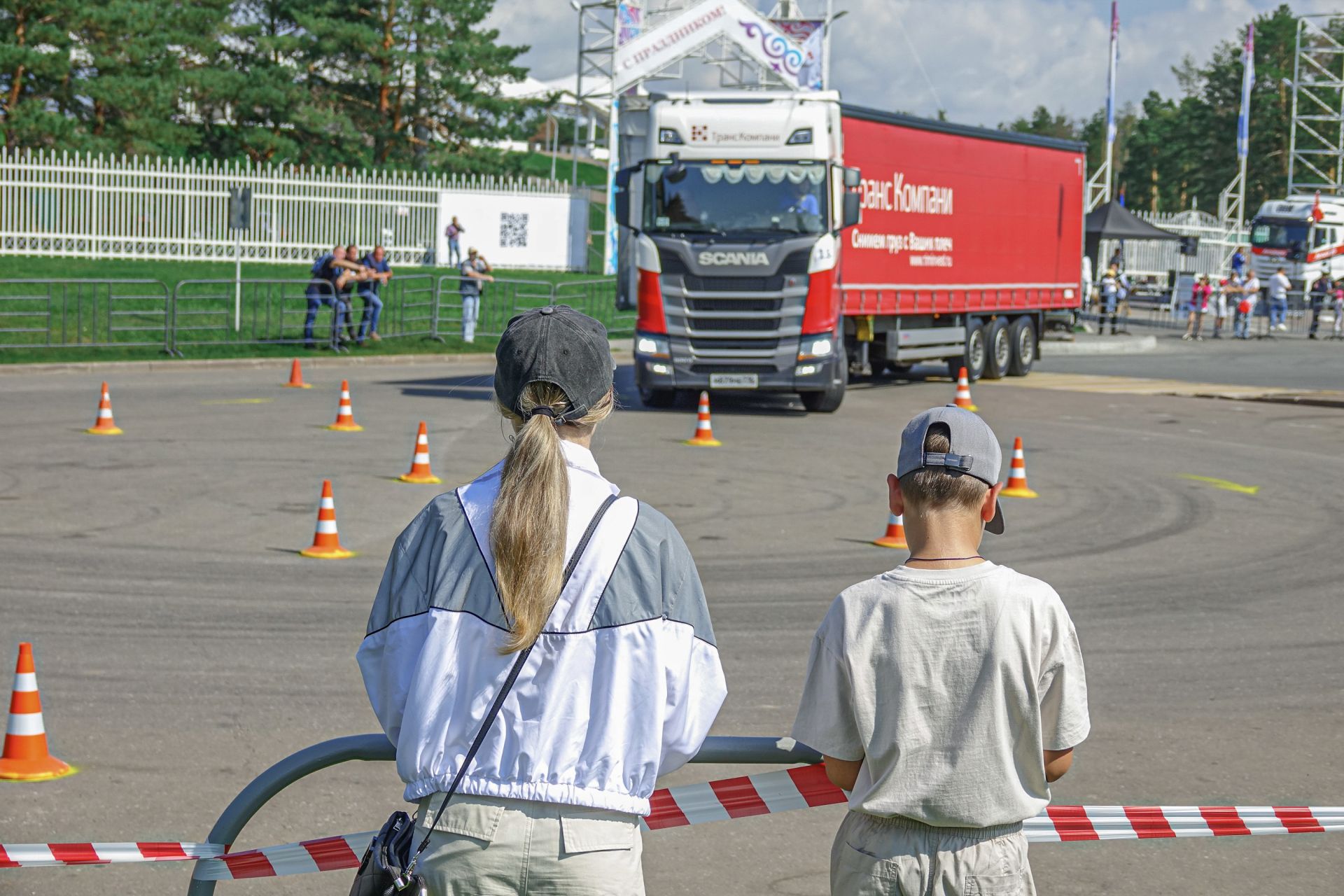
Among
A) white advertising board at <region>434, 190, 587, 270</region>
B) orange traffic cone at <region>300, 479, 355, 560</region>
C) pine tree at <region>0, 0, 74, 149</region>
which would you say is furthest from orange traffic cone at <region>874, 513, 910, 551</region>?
pine tree at <region>0, 0, 74, 149</region>

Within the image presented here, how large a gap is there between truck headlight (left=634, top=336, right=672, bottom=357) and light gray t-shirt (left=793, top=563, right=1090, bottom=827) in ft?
56.3

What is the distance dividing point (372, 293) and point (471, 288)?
1971 mm

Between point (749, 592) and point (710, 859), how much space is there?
4.39 meters

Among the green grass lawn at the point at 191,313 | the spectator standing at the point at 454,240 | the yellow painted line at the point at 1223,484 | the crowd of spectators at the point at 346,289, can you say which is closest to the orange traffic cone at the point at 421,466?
the yellow painted line at the point at 1223,484

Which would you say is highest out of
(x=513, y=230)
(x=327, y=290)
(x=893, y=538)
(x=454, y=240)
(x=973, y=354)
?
(x=513, y=230)

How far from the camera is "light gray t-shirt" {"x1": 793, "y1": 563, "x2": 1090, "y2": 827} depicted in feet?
9.35

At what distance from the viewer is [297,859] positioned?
3.56 m

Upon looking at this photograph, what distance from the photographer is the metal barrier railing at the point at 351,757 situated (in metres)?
3.24

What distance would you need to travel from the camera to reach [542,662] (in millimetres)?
2613

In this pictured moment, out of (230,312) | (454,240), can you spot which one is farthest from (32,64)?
(230,312)

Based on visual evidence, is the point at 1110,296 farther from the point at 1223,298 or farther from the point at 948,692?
the point at 948,692

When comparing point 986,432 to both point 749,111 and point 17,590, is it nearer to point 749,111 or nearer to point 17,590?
point 17,590

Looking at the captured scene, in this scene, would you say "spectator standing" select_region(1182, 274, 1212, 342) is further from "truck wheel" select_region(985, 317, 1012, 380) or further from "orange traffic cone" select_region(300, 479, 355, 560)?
"orange traffic cone" select_region(300, 479, 355, 560)

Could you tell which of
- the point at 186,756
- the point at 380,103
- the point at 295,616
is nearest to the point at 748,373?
the point at 295,616
